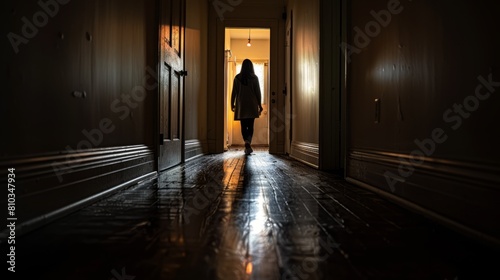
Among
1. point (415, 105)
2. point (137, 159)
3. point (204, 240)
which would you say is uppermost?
point (415, 105)

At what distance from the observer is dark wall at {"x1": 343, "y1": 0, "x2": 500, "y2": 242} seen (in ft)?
3.02

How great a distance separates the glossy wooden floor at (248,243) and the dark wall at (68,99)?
136mm

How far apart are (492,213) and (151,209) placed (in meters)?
1.07

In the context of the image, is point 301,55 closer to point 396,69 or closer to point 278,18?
point 278,18

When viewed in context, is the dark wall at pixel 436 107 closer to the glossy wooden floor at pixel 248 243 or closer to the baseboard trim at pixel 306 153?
the glossy wooden floor at pixel 248 243

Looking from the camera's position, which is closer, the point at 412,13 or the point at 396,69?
the point at 412,13

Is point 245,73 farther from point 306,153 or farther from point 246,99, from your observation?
point 306,153

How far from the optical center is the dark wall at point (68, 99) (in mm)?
958

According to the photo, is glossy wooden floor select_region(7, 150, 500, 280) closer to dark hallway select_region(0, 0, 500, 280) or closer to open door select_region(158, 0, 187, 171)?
dark hallway select_region(0, 0, 500, 280)

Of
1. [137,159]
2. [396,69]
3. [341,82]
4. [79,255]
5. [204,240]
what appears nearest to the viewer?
[79,255]

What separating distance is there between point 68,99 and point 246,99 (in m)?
3.73

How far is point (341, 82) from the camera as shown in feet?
8.94

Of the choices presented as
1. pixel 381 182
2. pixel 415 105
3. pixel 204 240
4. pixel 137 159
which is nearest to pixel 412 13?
pixel 415 105

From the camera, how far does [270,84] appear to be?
5324 millimetres
